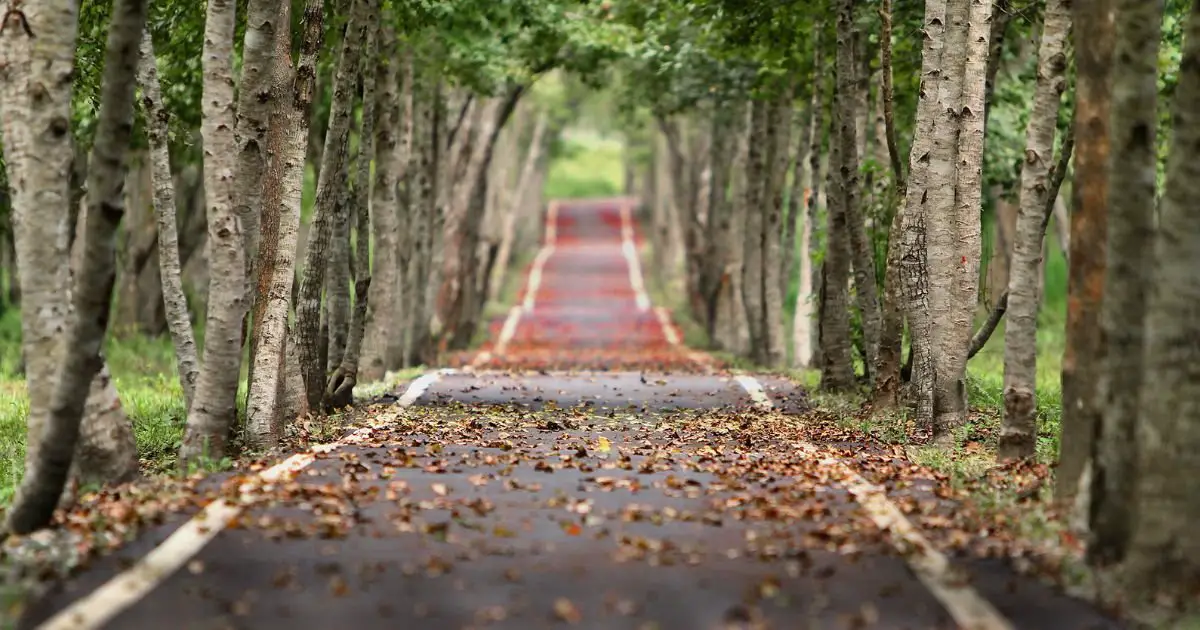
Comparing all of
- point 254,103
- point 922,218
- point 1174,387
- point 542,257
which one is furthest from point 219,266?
point 542,257

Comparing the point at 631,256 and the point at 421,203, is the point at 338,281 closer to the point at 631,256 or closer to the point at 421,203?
the point at 421,203

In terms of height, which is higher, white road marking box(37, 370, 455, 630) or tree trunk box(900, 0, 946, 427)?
tree trunk box(900, 0, 946, 427)

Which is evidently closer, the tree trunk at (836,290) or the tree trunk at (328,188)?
the tree trunk at (328,188)

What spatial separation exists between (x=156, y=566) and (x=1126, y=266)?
5.31m

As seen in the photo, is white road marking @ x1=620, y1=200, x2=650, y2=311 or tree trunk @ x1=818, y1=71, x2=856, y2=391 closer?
tree trunk @ x1=818, y1=71, x2=856, y2=391

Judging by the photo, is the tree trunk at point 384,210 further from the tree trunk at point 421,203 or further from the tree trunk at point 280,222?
the tree trunk at point 280,222

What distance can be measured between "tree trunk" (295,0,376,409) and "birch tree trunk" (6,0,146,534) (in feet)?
21.3

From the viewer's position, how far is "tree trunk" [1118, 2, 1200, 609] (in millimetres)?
8312

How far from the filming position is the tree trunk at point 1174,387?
8312 mm

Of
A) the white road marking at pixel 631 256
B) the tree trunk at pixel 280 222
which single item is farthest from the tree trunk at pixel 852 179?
the white road marking at pixel 631 256

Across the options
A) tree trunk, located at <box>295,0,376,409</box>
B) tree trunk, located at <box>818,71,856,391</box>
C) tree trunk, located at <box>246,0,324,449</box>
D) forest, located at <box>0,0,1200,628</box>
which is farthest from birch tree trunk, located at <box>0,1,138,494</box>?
tree trunk, located at <box>818,71,856,391</box>

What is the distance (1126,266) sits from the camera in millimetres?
9047

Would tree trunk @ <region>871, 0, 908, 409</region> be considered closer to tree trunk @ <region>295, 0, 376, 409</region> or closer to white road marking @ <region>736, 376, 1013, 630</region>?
white road marking @ <region>736, 376, 1013, 630</region>

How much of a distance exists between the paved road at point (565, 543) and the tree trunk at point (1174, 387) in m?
0.48
